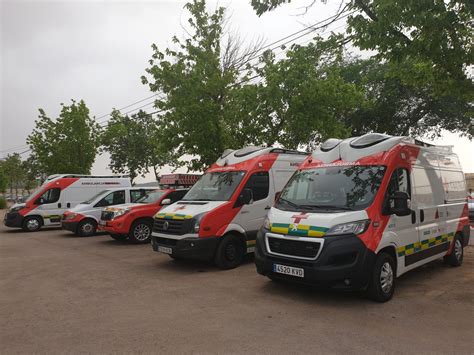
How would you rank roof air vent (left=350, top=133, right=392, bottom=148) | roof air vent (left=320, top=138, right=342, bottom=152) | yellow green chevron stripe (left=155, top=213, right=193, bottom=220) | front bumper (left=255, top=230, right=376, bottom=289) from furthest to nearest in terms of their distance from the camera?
yellow green chevron stripe (left=155, top=213, right=193, bottom=220) → roof air vent (left=320, top=138, right=342, bottom=152) → roof air vent (left=350, top=133, right=392, bottom=148) → front bumper (left=255, top=230, right=376, bottom=289)

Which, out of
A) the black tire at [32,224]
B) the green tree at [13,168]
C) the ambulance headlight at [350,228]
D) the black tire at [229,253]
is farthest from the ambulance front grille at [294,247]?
the green tree at [13,168]

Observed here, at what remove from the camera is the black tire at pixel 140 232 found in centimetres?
1142

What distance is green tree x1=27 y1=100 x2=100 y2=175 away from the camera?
2452cm

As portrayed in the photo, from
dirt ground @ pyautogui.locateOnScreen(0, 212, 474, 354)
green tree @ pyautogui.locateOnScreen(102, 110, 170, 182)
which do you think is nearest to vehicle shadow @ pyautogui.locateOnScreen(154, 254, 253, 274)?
dirt ground @ pyautogui.locateOnScreen(0, 212, 474, 354)

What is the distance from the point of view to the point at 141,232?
11.6 metres

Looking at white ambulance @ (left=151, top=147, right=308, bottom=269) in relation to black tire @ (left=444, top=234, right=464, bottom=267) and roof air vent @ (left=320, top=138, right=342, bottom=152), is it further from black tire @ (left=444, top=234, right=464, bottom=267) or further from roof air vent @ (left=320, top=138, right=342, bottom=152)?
black tire @ (left=444, top=234, right=464, bottom=267)

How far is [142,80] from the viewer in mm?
13977

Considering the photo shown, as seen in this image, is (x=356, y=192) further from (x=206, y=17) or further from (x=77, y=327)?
(x=206, y=17)

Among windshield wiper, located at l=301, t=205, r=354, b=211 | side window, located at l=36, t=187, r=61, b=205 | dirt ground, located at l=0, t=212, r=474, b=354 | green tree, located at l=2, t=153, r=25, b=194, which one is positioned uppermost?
green tree, located at l=2, t=153, r=25, b=194

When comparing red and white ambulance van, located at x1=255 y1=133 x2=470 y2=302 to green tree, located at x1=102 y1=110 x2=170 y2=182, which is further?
green tree, located at x1=102 y1=110 x2=170 y2=182

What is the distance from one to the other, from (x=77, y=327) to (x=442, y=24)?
24.4 feet

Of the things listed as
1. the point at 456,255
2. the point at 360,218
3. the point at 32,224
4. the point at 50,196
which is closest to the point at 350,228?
the point at 360,218

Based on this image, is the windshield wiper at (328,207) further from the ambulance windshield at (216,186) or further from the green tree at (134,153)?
the green tree at (134,153)

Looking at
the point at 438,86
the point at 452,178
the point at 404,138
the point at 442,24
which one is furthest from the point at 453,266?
the point at 442,24
